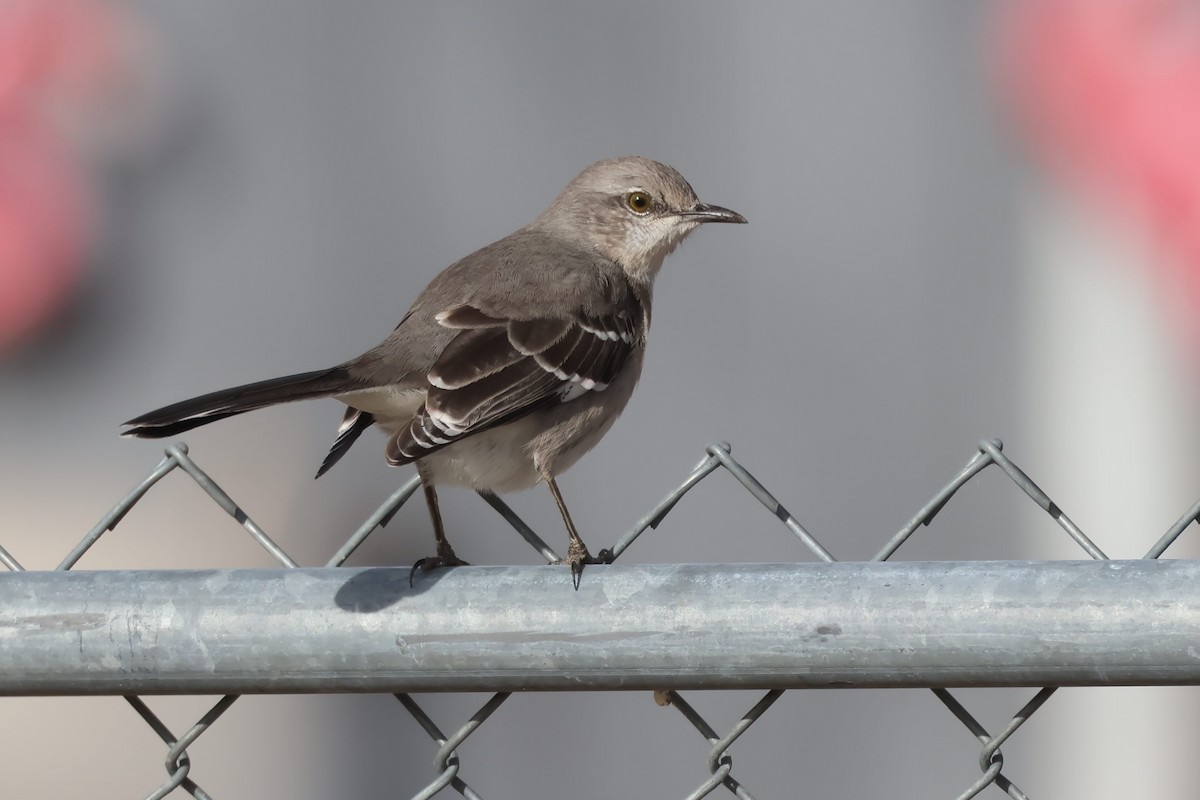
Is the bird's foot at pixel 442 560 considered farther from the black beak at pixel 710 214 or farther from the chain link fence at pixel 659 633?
the black beak at pixel 710 214

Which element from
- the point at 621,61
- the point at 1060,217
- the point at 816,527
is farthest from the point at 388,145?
the point at 1060,217

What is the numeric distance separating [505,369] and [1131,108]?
10.1 feet

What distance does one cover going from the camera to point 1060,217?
5.60 meters

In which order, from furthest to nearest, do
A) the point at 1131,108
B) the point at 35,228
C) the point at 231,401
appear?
1. the point at 35,228
2. the point at 1131,108
3. the point at 231,401

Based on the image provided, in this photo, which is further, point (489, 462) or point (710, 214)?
point (710, 214)

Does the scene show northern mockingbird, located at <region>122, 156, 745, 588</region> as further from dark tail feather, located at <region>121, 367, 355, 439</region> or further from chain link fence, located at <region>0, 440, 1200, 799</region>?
chain link fence, located at <region>0, 440, 1200, 799</region>

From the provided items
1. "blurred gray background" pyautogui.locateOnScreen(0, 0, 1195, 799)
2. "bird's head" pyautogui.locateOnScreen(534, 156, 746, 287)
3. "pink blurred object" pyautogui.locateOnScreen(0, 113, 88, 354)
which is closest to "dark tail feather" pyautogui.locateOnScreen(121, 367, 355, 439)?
"bird's head" pyautogui.locateOnScreen(534, 156, 746, 287)

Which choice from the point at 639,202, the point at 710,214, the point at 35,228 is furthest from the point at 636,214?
the point at 35,228

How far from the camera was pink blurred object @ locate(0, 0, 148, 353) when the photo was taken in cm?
534

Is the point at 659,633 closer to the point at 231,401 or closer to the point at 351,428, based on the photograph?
the point at 231,401

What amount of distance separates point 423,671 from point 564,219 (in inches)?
98.0

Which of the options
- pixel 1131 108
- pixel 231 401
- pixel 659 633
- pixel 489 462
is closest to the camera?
pixel 659 633

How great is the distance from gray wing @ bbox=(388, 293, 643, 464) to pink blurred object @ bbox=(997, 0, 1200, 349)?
97.2 inches

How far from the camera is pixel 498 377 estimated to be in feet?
10.2
